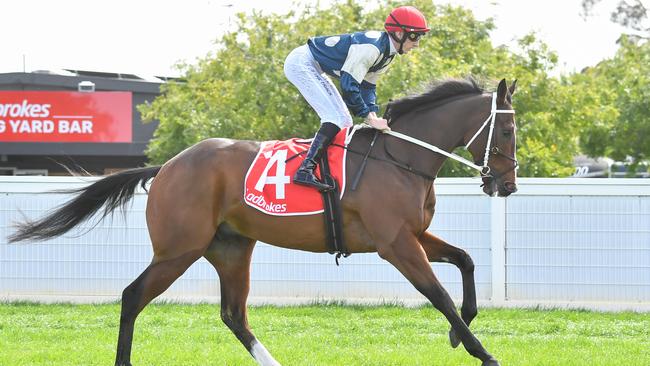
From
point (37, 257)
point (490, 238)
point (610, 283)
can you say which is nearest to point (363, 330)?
point (490, 238)

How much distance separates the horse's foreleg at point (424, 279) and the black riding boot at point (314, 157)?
0.62 m

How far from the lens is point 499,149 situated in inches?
253

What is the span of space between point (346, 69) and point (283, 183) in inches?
34.5

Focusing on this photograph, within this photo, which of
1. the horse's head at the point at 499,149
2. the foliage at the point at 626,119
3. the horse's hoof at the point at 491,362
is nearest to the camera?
Answer: the horse's hoof at the point at 491,362

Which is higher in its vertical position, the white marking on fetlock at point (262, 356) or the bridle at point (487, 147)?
the bridle at point (487, 147)

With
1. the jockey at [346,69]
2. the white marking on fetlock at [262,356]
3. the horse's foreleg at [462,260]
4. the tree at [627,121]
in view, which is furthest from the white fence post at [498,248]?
the tree at [627,121]

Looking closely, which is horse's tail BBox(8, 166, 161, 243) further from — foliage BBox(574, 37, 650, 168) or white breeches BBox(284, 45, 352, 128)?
foliage BBox(574, 37, 650, 168)

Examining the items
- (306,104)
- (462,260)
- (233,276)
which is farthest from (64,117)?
(462,260)

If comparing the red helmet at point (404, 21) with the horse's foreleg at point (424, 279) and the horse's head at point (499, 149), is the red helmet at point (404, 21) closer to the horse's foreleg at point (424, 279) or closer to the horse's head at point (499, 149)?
the horse's head at point (499, 149)

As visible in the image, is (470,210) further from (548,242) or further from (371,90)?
(371,90)

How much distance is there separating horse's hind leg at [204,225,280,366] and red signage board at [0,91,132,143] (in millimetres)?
16869

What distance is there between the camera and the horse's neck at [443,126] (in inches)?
256

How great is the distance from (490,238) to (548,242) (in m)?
0.59

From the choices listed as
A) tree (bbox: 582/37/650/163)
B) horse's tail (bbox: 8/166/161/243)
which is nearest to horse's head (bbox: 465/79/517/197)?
horse's tail (bbox: 8/166/161/243)
